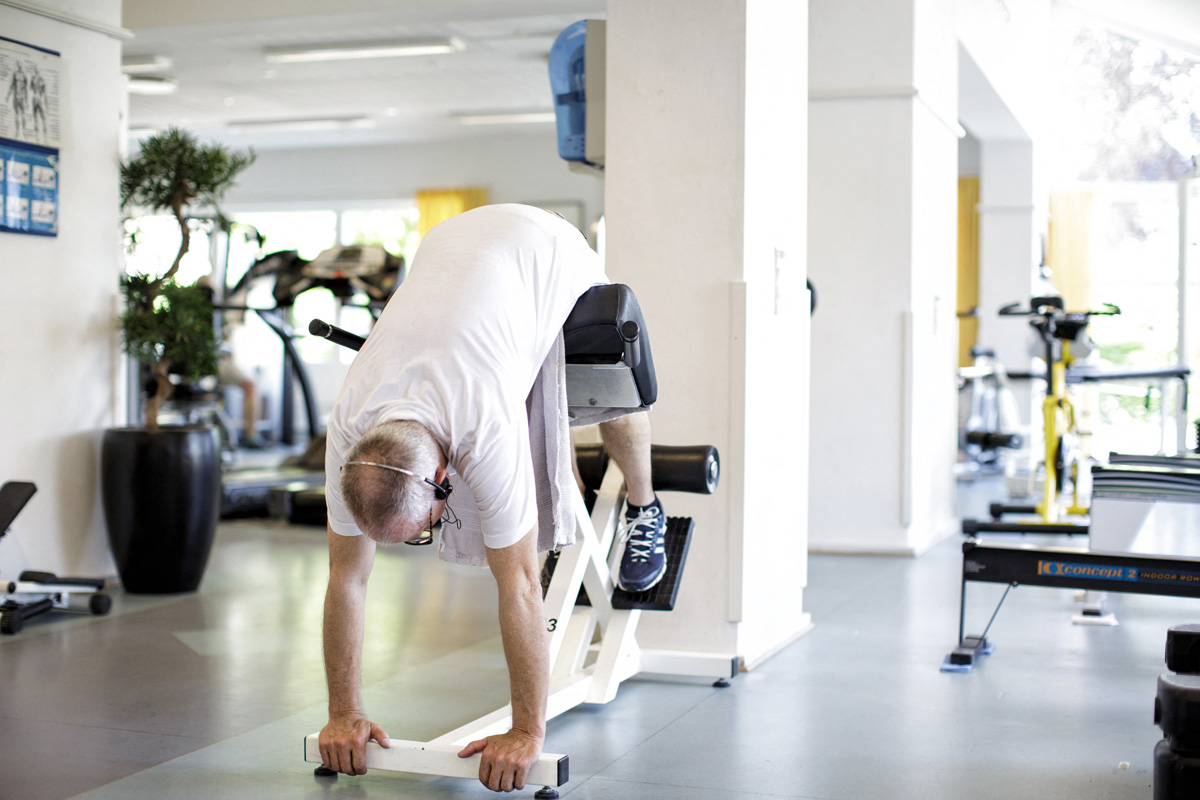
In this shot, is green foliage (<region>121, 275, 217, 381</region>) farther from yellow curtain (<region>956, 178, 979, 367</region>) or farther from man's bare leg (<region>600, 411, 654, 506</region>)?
yellow curtain (<region>956, 178, 979, 367</region>)

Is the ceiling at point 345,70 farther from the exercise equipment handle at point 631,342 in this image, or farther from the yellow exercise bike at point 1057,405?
the exercise equipment handle at point 631,342

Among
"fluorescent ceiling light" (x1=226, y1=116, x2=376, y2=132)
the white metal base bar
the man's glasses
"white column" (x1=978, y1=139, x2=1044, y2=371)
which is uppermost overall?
"fluorescent ceiling light" (x1=226, y1=116, x2=376, y2=132)

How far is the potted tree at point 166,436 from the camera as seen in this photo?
4309 millimetres

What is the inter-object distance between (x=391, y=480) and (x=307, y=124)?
1091cm

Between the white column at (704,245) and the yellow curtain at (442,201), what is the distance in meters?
9.80

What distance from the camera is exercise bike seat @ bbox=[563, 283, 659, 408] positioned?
2389mm

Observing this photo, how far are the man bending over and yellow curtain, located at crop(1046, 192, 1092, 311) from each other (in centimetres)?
1084

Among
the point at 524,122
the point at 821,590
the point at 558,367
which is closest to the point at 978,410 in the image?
the point at 821,590

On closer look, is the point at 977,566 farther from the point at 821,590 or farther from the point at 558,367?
the point at 558,367

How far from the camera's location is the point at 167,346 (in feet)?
14.5

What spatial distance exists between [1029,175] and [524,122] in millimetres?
5155

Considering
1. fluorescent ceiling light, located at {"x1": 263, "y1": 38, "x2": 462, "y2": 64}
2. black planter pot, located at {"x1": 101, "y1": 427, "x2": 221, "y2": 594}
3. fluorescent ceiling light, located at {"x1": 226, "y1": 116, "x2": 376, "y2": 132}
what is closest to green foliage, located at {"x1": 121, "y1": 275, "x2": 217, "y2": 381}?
black planter pot, located at {"x1": 101, "y1": 427, "x2": 221, "y2": 594}

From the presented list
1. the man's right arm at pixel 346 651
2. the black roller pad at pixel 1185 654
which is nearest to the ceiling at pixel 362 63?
the man's right arm at pixel 346 651

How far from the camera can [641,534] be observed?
2961 mm
